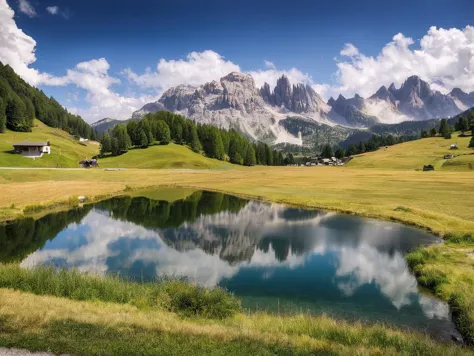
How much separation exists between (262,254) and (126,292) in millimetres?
18289

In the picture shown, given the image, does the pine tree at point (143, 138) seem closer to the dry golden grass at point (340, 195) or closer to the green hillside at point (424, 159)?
the dry golden grass at point (340, 195)

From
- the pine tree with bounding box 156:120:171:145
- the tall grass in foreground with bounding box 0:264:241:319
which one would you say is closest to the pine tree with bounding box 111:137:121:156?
the pine tree with bounding box 156:120:171:145

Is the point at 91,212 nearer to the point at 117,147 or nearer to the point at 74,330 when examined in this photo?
the point at 74,330

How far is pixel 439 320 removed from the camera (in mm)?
20859

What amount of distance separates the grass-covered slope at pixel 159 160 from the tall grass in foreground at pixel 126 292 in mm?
131464

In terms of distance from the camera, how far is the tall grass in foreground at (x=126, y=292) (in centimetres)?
1939

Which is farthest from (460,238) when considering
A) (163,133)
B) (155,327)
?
(163,133)

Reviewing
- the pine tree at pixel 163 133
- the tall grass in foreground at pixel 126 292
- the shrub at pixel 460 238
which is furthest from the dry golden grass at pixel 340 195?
the pine tree at pixel 163 133

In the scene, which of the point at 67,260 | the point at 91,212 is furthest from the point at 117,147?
the point at 67,260

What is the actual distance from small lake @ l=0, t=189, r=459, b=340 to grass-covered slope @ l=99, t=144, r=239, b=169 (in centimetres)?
9529

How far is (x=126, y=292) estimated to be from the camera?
20.7 metres

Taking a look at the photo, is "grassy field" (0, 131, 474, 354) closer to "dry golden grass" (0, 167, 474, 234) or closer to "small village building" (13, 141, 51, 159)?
"dry golden grass" (0, 167, 474, 234)

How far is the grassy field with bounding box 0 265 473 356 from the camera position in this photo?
12.3 metres

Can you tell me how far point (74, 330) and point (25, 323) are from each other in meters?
2.18
